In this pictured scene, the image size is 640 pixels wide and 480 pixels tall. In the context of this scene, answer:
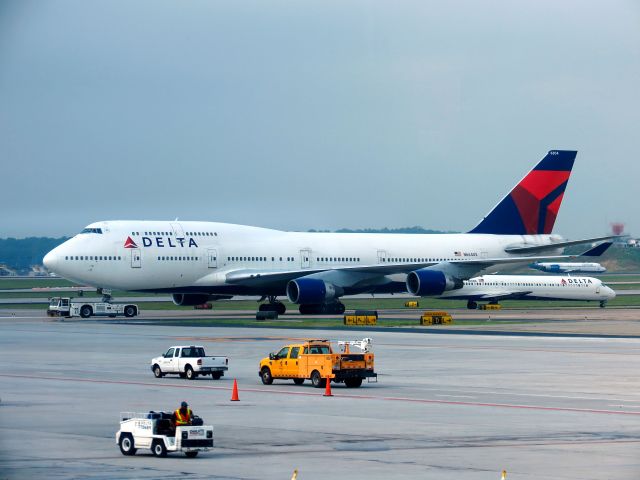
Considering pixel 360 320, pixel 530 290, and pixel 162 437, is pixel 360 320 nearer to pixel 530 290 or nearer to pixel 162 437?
pixel 530 290

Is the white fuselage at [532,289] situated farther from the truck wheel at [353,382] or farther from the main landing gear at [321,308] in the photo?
the truck wheel at [353,382]

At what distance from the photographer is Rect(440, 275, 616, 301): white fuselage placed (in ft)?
400

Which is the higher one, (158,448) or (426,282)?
(426,282)

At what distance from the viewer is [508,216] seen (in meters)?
113

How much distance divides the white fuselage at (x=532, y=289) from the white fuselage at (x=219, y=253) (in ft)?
36.3

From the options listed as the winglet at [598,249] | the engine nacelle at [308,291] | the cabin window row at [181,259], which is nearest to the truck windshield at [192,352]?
the engine nacelle at [308,291]

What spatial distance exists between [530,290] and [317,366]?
83.4 m

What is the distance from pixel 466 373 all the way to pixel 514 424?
16.8 meters

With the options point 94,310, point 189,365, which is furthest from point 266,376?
point 94,310

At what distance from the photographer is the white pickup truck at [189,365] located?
4797 centimetres

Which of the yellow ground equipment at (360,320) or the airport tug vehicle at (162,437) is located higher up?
the yellow ground equipment at (360,320)

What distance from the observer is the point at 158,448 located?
2744cm

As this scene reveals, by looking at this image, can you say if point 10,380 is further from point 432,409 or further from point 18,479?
point 18,479

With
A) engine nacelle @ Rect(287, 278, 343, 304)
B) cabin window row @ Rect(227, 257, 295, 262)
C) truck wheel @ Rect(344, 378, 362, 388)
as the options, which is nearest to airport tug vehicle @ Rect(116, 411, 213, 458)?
truck wheel @ Rect(344, 378, 362, 388)
